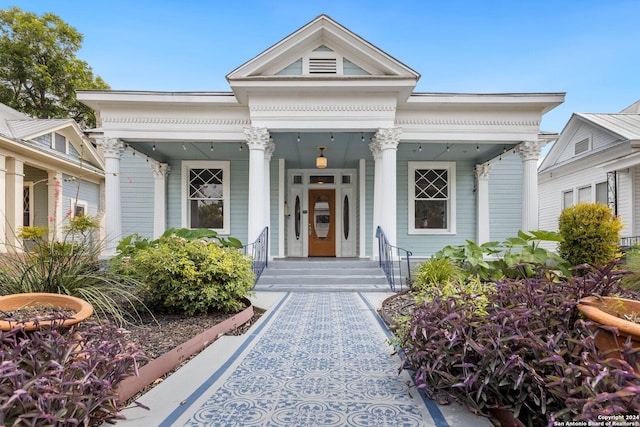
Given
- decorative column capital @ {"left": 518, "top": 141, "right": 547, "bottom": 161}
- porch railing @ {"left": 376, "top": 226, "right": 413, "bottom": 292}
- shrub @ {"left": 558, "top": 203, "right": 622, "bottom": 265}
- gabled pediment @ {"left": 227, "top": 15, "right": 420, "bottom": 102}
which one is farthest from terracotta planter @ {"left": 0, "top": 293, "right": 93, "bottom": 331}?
decorative column capital @ {"left": 518, "top": 141, "right": 547, "bottom": 161}

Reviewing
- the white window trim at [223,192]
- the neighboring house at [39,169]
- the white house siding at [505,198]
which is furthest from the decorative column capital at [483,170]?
the neighboring house at [39,169]

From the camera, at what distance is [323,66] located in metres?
6.77

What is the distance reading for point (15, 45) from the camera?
17.1 metres

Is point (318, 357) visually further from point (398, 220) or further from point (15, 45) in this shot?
point (15, 45)

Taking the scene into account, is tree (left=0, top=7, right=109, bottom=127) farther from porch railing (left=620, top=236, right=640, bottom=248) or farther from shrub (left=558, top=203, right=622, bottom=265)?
porch railing (left=620, top=236, right=640, bottom=248)

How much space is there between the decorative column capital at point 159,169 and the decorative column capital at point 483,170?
815 cm

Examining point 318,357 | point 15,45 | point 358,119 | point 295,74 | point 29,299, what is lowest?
point 318,357

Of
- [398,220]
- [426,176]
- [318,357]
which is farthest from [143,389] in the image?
[426,176]

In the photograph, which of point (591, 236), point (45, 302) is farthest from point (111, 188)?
point (591, 236)

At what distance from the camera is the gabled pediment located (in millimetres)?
6203

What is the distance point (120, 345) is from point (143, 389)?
17.1 inches

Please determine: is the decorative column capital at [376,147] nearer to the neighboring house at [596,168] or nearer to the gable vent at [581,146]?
the neighboring house at [596,168]

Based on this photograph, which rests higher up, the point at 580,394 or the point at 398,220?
the point at 398,220

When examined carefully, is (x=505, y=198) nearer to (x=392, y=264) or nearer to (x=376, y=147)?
(x=376, y=147)
